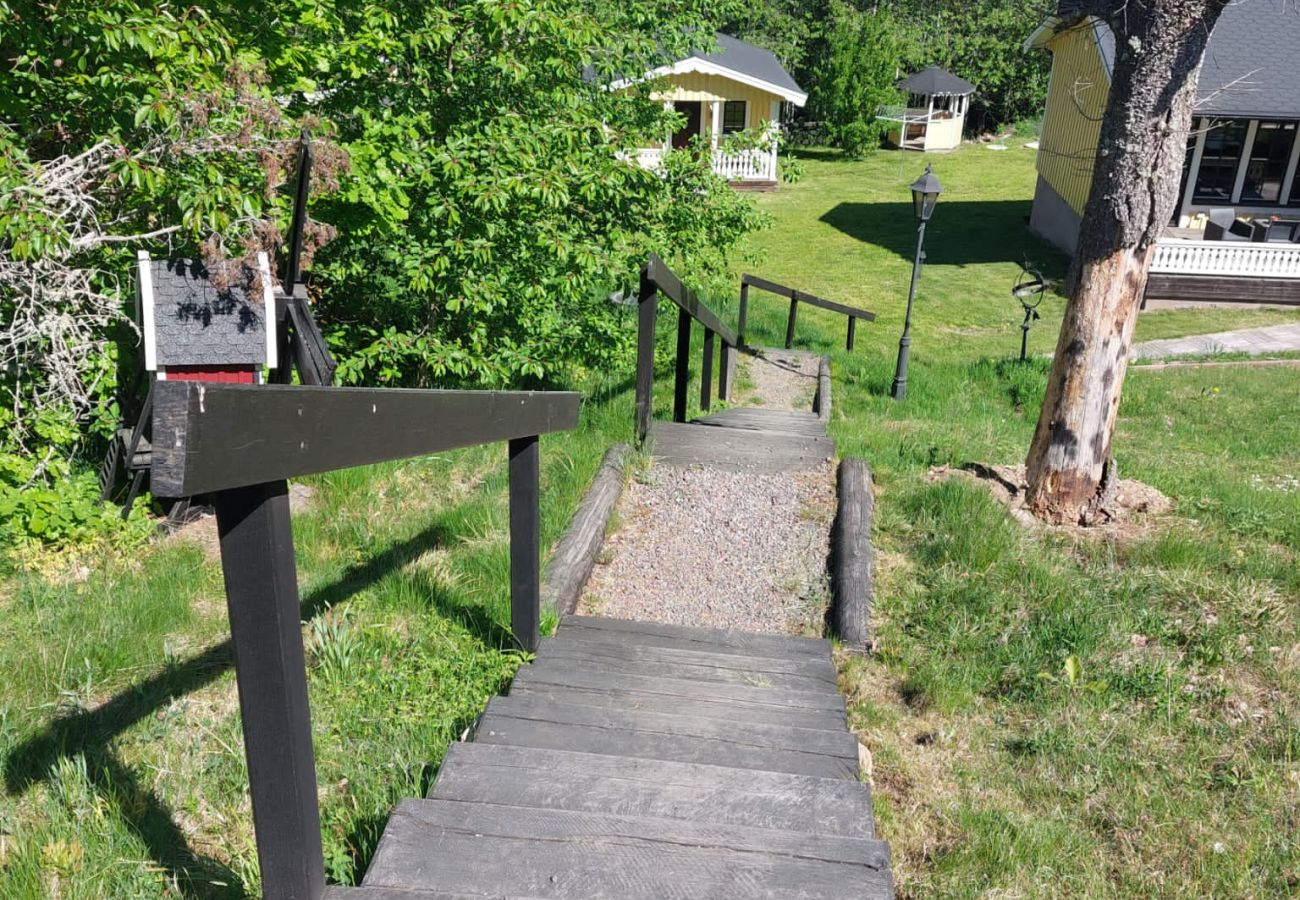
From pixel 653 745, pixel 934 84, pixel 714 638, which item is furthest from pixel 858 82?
pixel 653 745

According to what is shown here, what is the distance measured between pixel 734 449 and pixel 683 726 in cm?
341

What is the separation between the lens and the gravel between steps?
4754 millimetres

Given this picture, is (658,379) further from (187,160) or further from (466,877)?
(466,877)

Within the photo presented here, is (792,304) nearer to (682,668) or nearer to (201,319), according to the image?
(201,319)

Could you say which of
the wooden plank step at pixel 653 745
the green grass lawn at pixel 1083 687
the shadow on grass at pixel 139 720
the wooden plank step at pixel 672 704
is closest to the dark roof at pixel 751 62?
the green grass lawn at pixel 1083 687

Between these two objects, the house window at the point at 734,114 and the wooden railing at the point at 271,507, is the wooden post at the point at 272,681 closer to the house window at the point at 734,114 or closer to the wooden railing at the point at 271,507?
the wooden railing at the point at 271,507

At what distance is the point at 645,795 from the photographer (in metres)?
2.52

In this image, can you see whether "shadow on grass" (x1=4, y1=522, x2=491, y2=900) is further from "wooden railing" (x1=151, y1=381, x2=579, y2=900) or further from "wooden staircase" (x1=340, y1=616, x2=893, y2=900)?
"wooden railing" (x1=151, y1=381, x2=579, y2=900)

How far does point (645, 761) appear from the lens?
8.96 feet

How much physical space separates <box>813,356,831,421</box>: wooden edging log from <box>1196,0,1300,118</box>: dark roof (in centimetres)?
1158

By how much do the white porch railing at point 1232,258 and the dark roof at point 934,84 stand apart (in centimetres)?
1829

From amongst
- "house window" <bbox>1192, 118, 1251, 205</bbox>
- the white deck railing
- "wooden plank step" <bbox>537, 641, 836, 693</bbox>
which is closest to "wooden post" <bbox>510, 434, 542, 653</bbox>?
"wooden plank step" <bbox>537, 641, 836, 693</bbox>

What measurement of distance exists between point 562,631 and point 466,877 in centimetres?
199

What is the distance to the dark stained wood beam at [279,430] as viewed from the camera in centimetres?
127
